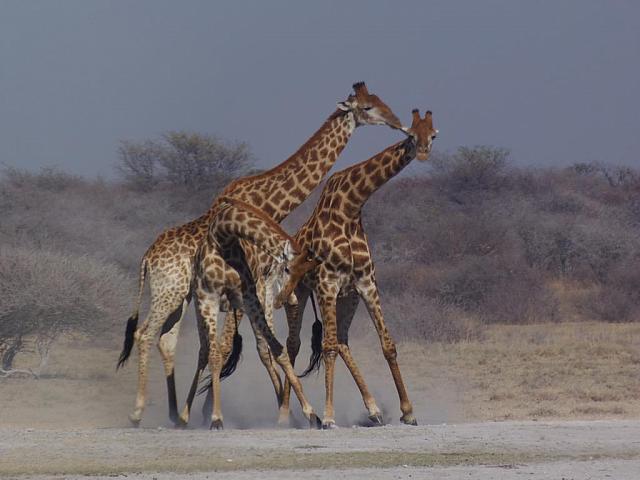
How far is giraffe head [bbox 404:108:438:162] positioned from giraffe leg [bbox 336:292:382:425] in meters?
1.43

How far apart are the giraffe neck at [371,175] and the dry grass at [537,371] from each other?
294 cm

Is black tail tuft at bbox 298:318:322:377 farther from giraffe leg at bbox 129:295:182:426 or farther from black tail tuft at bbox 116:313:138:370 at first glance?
black tail tuft at bbox 116:313:138:370

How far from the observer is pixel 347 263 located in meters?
11.6

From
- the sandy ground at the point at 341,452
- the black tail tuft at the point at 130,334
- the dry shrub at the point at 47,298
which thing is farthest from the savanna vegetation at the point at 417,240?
the sandy ground at the point at 341,452

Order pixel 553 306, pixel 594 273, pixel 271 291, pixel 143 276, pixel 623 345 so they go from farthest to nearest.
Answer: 1. pixel 594 273
2. pixel 553 306
3. pixel 623 345
4. pixel 143 276
5. pixel 271 291

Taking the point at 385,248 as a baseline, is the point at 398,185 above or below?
above

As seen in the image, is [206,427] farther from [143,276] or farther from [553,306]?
[553,306]

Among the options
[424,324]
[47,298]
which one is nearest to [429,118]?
[47,298]

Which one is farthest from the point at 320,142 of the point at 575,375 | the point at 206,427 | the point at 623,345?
the point at 623,345

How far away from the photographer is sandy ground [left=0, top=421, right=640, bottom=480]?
8.77 meters

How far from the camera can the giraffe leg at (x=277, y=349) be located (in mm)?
11203

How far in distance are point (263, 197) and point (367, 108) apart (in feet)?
4.04

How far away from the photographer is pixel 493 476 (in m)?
8.48

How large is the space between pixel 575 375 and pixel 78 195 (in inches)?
810
